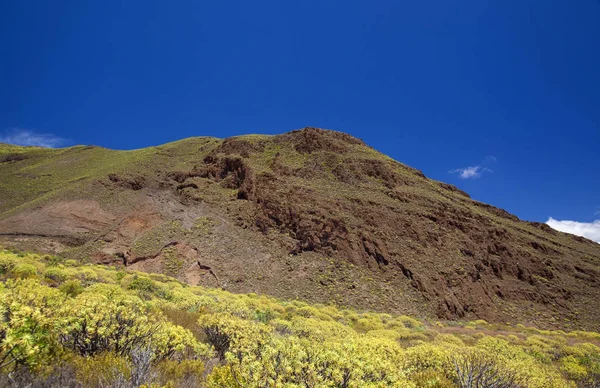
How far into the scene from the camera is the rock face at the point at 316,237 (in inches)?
1273

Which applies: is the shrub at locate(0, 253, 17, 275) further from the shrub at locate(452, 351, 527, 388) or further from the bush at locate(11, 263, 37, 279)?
the shrub at locate(452, 351, 527, 388)

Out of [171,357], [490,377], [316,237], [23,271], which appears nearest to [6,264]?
[23,271]

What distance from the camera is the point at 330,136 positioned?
58281 millimetres

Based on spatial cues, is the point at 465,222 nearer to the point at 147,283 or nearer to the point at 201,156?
the point at 147,283

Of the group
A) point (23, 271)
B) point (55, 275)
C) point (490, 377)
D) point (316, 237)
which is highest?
point (316, 237)

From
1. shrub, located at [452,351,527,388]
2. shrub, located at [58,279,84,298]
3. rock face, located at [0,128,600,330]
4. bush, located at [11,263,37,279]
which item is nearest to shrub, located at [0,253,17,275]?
bush, located at [11,263,37,279]

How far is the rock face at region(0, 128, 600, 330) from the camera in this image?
3234cm

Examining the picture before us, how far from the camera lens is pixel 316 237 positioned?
1426 inches

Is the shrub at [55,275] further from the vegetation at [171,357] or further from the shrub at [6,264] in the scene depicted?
the vegetation at [171,357]

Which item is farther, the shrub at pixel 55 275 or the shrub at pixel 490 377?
the shrub at pixel 55 275

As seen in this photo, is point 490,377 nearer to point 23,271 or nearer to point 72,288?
point 72,288

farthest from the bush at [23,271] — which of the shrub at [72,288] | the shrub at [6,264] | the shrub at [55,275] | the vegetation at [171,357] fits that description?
the vegetation at [171,357]

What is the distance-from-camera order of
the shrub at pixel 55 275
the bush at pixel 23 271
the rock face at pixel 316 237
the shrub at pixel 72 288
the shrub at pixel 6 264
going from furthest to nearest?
the rock face at pixel 316 237
the shrub at pixel 55 275
the shrub at pixel 6 264
the bush at pixel 23 271
the shrub at pixel 72 288

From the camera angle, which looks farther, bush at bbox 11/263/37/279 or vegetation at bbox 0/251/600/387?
bush at bbox 11/263/37/279
